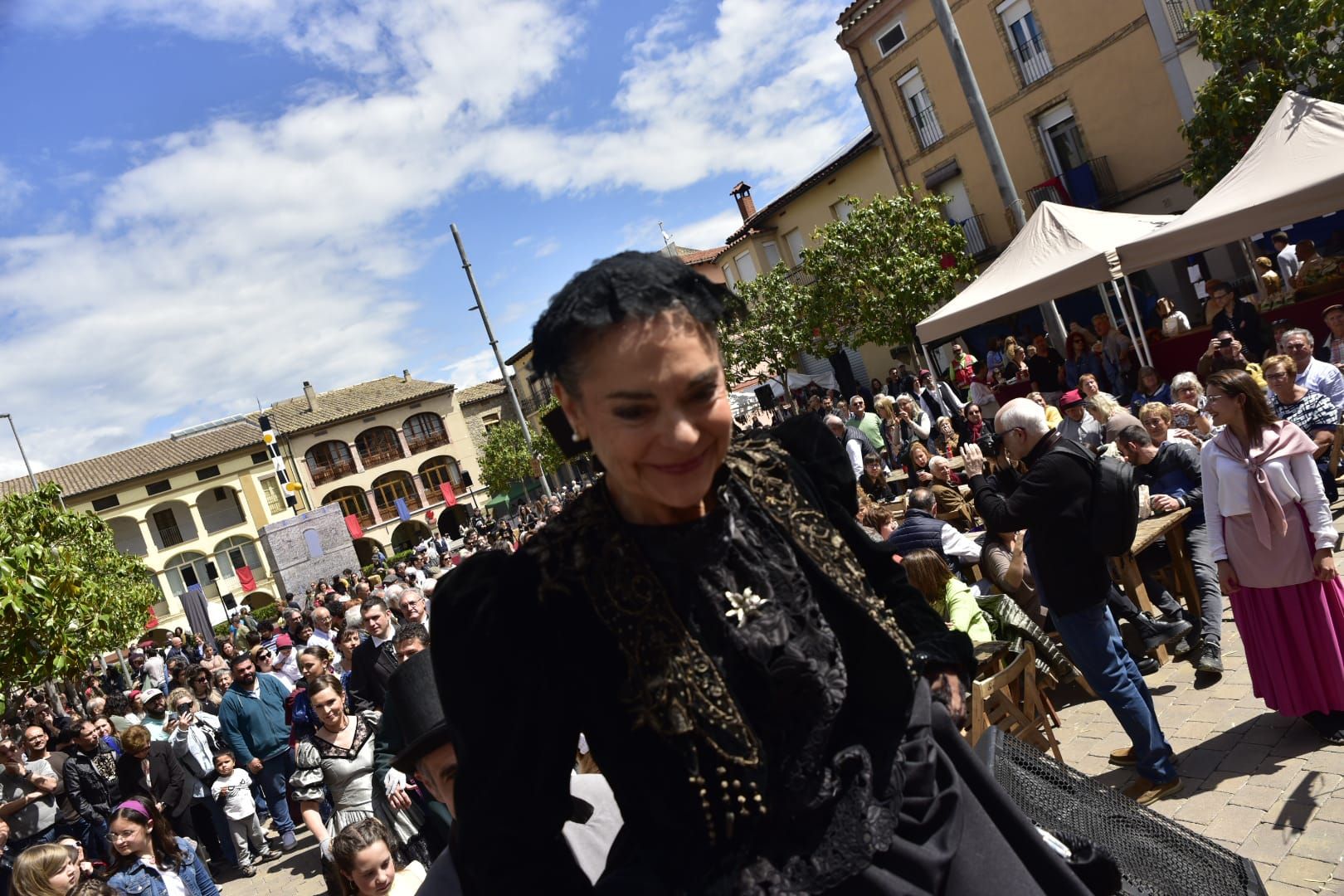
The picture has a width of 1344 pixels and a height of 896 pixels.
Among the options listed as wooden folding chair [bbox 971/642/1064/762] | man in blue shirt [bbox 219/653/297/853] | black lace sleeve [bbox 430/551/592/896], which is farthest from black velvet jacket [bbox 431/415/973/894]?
man in blue shirt [bbox 219/653/297/853]

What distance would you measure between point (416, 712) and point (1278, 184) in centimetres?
935

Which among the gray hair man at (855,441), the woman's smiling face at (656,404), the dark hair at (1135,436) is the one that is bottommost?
the dark hair at (1135,436)

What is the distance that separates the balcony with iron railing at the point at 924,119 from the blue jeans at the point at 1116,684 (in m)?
22.0

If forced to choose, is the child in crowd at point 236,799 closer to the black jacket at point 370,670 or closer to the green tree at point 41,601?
the green tree at point 41,601

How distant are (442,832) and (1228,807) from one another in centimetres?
343

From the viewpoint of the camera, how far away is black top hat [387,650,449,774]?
10.4 ft

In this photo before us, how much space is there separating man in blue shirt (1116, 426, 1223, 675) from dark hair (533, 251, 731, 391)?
5.36m

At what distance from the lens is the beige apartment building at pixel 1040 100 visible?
1850 centimetres

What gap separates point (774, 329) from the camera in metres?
25.2

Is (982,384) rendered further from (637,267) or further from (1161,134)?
(637,267)

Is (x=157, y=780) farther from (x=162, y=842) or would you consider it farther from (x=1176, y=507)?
(x=1176, y=507)

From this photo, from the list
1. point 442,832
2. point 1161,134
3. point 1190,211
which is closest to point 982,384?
point 1190,211

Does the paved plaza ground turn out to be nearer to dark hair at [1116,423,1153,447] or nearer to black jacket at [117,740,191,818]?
dark hair at [1116,423,1153,447]

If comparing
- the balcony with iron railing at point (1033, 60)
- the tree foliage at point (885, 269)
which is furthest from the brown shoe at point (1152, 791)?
the balcony with iron railing at point (1033, 60)
